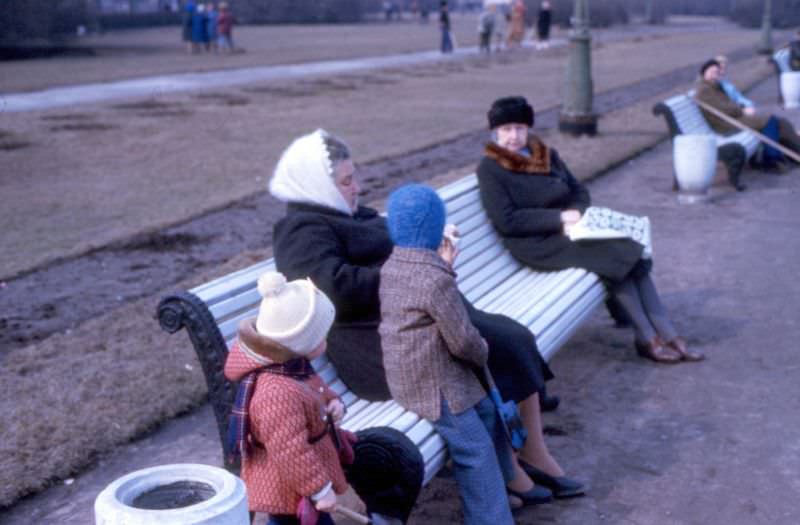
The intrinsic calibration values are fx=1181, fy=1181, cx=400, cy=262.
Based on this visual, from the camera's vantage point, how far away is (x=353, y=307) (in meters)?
4.46

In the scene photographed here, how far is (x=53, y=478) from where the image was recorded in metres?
4.70

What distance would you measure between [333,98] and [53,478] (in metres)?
17.6

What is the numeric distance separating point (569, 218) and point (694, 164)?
4.61 meters

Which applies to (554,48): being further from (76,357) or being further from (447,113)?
(76,357)

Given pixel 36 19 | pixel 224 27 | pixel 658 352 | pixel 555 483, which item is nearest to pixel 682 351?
pixel 658 352

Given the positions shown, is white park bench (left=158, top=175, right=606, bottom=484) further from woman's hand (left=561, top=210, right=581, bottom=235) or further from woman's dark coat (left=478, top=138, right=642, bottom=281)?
woman's hand (left=561, top=210, right=581, bottom=235)

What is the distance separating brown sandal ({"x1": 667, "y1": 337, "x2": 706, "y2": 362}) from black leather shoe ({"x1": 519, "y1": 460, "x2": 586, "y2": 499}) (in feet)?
A: 5.95

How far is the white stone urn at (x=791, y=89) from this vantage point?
1938cm

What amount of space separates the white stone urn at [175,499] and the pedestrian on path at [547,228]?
3.40 m

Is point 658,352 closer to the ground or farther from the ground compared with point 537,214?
closer to the ground

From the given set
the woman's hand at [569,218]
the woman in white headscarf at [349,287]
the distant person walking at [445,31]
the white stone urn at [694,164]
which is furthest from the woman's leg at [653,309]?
the distant person walking at [445,31]

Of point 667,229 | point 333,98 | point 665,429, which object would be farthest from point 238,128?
point 665,429

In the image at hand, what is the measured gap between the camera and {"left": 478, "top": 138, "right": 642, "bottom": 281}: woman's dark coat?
20.1 feet

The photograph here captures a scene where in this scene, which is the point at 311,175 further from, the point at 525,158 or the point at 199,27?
the point at 199,27
